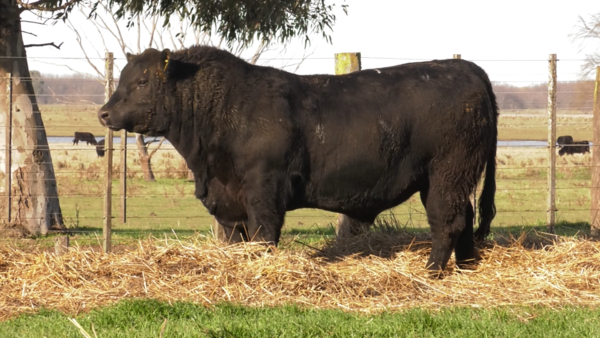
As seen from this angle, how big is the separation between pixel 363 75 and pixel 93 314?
11.5 feet

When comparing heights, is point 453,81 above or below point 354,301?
above

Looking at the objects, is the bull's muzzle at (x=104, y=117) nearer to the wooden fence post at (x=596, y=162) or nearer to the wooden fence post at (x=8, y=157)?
the wooden fence post at (x=8, y=157)

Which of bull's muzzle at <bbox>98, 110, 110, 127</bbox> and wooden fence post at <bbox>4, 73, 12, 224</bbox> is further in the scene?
wooden fence post at <bbox>4, 73, 12, 224</bbox>

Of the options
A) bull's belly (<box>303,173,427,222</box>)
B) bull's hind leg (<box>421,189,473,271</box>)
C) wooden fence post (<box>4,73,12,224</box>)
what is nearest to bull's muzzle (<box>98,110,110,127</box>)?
bull's belly (<box>303,173,427,222</box>)

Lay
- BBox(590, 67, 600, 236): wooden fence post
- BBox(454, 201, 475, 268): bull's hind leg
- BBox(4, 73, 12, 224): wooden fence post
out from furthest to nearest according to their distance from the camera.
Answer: BBox(4, 73, 12, 224): wooden fence post → BBox(590, 67, 600, 236): wooden fence post → BBox(454, 201, 475, 268): bull's hind leg

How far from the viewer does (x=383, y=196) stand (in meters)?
7.43

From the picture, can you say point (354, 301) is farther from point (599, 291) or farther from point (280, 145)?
point (599, 291)

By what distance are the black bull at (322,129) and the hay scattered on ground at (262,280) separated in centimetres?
54

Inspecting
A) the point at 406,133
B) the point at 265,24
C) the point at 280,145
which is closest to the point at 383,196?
the point at 406,133

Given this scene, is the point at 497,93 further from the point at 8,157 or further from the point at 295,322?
the point at 295,322

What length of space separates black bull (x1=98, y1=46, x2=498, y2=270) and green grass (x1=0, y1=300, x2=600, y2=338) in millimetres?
1632

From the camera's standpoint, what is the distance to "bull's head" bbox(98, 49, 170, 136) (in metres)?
7.30

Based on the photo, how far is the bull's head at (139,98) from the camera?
7301mm

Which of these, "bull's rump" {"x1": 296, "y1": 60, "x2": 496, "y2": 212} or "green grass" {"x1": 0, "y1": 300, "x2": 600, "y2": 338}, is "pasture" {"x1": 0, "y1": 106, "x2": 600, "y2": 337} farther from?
"bull's rump" {"x1": 296, "y1": 60, "x2": 496, "y2": 212}
